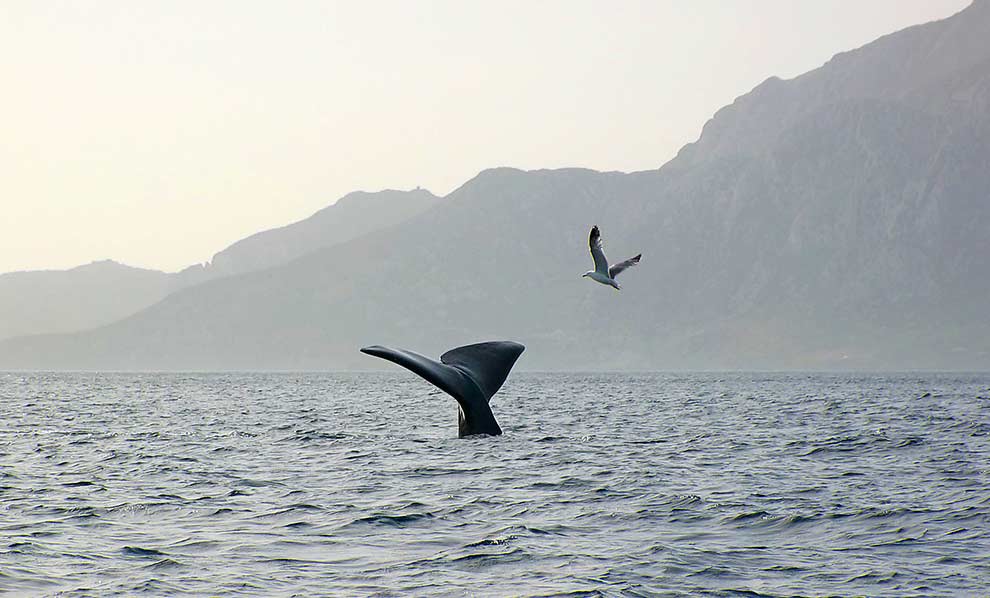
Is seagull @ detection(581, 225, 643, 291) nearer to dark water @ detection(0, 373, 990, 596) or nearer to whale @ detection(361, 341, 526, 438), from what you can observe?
dark water @ detection(0, 373, 990, 596)

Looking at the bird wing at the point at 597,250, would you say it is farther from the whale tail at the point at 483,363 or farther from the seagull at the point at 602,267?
the whale tail at the point at 483,363

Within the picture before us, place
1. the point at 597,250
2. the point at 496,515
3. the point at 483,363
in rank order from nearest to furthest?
1. the point at 496,515
2. the point at 483,363
3. the point at 597,250

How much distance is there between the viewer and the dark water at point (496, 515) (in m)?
14.3

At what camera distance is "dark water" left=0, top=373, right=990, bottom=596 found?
562 inches

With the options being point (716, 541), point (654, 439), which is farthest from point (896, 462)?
point (716, 541)

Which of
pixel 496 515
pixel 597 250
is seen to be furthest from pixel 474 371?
pixel 597 250

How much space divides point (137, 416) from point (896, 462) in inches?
1376

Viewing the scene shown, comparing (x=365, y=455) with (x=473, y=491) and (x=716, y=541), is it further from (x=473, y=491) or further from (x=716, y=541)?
(x=716, y=541)

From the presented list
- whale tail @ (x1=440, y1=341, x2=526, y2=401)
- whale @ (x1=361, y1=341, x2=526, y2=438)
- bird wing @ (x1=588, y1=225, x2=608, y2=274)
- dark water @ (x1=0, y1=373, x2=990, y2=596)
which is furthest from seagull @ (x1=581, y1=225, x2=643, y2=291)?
whale tail @ (x1=440, y1=341, x2=526, y2=401)

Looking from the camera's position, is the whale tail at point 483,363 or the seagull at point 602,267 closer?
the whale tail at point 483,363

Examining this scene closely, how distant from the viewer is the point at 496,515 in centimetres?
1888

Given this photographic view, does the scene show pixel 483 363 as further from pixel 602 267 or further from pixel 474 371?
pixel 602 267

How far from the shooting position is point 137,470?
85.6 feet

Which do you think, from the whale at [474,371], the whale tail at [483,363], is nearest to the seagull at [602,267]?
the whale at [474,371]
